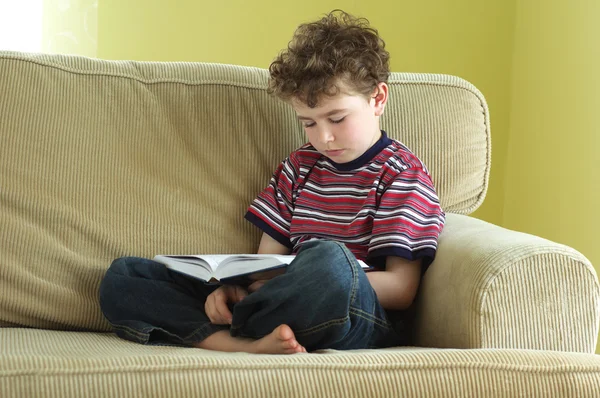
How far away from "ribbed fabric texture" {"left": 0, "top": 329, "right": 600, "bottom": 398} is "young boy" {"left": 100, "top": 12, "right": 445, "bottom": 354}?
146 millimetres

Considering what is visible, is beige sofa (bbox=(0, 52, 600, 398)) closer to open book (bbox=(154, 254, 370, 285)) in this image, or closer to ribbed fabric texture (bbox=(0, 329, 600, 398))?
ribbed fabric texture (bbox=(0, 329, 600, 398))

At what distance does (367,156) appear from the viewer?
1.58 metres

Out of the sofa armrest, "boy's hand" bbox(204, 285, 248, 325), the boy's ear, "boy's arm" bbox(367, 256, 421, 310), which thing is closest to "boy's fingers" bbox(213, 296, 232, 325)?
"boy's hand" bbox(204, 285, 248, 325)

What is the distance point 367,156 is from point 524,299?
1.49 feet

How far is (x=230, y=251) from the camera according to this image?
1.65 meters

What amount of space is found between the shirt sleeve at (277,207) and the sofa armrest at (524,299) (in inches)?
16.6

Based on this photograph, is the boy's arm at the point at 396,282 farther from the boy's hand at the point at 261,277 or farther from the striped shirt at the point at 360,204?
the boy's hand at the point at 261,277

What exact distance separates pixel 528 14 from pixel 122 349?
191cm

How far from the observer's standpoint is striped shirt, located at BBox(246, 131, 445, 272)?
145cm

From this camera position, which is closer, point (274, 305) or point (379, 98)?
point (274, 305)

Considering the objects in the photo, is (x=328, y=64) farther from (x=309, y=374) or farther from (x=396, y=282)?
(x=309, y=374)

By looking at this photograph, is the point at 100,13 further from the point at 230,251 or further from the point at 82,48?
the point at 230,251

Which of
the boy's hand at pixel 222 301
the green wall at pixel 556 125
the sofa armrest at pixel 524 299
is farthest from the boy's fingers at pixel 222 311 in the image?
the green wall at pixel 556 125

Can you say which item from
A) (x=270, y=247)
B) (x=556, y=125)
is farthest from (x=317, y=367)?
(x=556, y=125)
